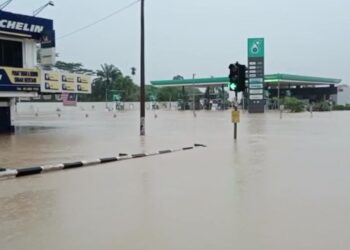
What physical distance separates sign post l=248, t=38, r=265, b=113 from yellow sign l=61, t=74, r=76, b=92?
152 feet

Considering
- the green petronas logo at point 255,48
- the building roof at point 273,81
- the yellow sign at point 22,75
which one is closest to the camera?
the yellow sign at point 22,75

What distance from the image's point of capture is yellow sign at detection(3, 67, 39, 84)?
27.9m

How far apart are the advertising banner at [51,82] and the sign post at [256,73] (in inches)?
1917

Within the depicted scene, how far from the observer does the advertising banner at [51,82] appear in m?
30.4

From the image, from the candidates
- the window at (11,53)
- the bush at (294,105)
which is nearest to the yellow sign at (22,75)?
the window at (11,53)

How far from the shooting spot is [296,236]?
6500 mm

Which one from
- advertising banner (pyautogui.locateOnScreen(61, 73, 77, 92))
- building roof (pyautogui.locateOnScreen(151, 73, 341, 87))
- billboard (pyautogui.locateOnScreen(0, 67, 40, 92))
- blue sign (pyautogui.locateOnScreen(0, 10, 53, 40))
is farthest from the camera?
building roof (pyautogui.locateOnScreen(151, 73, 341, 87))

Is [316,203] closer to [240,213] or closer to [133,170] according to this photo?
[240,213]

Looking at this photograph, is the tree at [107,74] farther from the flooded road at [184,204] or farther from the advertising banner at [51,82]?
the flooded road at [184,204]

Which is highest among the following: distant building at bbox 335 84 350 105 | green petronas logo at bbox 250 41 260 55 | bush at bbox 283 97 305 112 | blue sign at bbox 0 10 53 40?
green petronas logo at bbox 250 41 260 55

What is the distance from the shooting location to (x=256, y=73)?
77.4 metres

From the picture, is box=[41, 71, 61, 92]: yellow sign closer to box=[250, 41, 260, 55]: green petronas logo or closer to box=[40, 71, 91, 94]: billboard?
box=[40, 71, 91, 94]: billboard

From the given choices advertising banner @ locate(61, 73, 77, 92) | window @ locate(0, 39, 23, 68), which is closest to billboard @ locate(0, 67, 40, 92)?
window @ locate(0, 39, 23, 68)

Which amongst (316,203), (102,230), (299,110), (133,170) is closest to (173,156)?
(133,170)
